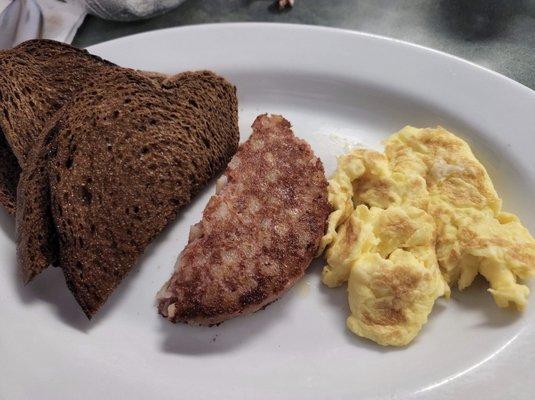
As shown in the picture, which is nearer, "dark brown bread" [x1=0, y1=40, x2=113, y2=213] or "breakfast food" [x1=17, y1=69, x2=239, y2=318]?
"breakfast food" [x1=17, y1=69, x2=239, y2=318]

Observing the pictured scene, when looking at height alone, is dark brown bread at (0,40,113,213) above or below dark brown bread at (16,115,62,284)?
above

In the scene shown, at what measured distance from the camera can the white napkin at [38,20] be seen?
9.54 ft

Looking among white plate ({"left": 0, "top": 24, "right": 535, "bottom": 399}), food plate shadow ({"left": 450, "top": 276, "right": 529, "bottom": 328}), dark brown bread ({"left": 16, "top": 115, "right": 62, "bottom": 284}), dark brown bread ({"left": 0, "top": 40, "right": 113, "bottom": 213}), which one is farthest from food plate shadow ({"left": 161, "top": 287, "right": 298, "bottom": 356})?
dark brown bread ({"left": 0, "top": 40, "right": 113, "bottom": 213})

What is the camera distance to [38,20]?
302 centimetres

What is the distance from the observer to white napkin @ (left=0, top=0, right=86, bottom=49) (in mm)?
2908

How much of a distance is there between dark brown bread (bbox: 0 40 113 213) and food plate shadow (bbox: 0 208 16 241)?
0.08m

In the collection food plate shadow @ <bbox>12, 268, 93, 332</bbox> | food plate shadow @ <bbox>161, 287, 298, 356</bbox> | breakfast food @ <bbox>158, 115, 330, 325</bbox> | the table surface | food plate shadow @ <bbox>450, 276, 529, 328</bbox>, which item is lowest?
food plate shadow @ <bbox>161, 287, 298, 356</bbox>

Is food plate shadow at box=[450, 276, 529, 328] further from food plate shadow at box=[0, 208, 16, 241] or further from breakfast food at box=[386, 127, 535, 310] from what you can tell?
food plate shadow at box=[0, 208, 16, 241]

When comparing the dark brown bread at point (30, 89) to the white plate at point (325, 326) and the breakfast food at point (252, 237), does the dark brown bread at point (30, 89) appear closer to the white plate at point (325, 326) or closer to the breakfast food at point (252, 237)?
the white plate at point (325, 326)

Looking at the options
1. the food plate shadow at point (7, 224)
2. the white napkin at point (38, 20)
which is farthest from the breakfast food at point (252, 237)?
the white napkin at point (38, 20)

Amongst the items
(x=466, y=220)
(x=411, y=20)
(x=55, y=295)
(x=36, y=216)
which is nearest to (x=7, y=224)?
(x=36, y=216)

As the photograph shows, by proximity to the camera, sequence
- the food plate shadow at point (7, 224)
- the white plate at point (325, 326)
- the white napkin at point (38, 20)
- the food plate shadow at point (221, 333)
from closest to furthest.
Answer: the white plate at point (325, 326) → the food plate shadow at point (221, 333) → the food plate shadow at point (7, 224) → the white napkin at point (38, 20)

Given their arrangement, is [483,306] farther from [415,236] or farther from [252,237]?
[252,237]

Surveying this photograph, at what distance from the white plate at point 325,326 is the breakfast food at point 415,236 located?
0.12 m
